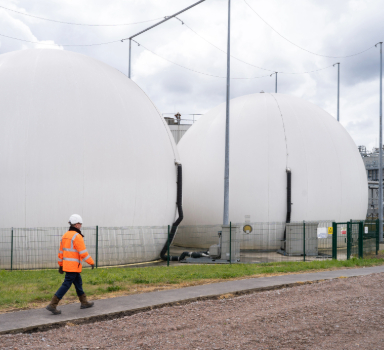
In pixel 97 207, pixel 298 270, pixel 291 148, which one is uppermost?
pixel 291 148

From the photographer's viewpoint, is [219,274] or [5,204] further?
[5,204]

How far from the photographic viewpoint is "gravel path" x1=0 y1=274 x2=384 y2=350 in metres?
5.68

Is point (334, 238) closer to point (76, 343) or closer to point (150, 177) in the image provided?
point (150, 177)

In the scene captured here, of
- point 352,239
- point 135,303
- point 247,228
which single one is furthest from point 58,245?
point 352,239

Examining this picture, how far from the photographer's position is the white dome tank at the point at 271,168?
66.7 feet

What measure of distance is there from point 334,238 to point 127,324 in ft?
39.1

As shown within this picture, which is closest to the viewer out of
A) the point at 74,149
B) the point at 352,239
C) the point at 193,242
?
the point at 74,149

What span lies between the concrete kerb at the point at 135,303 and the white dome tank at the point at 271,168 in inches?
354

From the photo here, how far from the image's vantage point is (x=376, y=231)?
62.2 feet

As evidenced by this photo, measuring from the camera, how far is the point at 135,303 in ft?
26.0

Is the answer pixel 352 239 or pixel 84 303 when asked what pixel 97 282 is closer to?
pixel 84 303

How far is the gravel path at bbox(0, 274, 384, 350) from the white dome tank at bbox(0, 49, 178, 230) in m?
7.22

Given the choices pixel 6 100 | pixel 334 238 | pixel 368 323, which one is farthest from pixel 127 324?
pixel 334 238

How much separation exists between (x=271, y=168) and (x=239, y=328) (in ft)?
47.7
